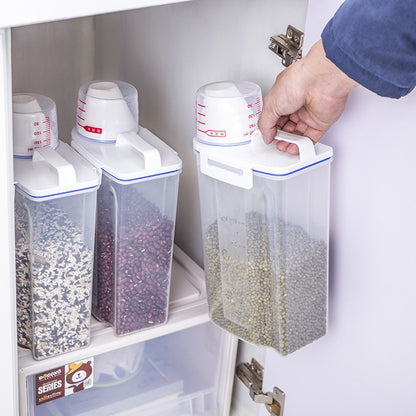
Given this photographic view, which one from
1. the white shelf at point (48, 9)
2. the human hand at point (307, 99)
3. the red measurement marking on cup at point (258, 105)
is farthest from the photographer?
the red measurement marking on cup at point (258, 105)

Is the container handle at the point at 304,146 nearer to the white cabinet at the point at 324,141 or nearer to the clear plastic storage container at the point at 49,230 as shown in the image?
the white cabinet at the point at 324,141

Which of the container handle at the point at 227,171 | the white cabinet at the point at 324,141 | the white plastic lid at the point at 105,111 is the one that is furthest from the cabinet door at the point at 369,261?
the white plastic lid at the point at 105,111

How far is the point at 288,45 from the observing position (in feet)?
3.02

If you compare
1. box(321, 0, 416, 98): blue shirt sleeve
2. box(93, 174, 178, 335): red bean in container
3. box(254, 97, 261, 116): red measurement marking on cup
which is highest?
box(321, 0, 416, 98): blue shirt sleeve

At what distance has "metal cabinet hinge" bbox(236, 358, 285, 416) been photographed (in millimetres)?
1112

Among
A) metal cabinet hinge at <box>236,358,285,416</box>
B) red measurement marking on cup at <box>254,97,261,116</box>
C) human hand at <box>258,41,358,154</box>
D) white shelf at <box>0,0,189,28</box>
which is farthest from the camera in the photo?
metal cabinet hinge at <box>236,358,285,416</box>

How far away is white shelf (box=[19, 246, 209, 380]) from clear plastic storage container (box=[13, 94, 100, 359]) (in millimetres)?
17

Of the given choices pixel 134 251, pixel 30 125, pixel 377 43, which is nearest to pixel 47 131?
pixel 30 125

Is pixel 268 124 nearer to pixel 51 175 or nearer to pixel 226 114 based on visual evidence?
pixel 226 114

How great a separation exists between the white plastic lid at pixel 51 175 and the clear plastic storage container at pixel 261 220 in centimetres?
14

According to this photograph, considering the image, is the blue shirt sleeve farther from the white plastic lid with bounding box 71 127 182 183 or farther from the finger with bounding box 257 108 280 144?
the white plastic lid with bounding box 71 127 182 183

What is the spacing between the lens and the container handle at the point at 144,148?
0.92m

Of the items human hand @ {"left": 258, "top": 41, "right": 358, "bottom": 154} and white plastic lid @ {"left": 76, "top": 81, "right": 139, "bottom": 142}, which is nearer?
human hand @ {"left": 258, "top": 41, "right": 358, "bottom": 154}

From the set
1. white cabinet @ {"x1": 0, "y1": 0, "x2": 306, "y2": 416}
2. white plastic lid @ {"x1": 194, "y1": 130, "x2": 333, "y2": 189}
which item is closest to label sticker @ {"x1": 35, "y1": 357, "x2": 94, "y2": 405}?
white cabinet @ {"x1": 0, "y1": 0, "x2": 306, "y2": 416}
